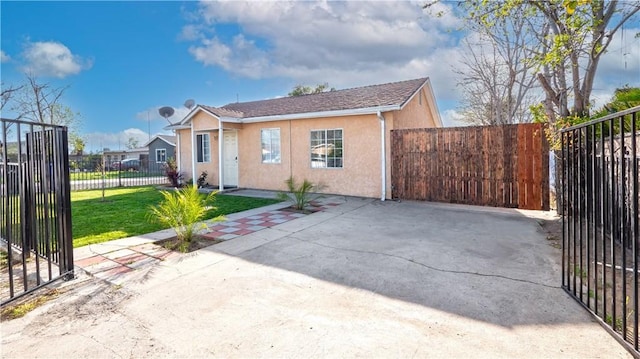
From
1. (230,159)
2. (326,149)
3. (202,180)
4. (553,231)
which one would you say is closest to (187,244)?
(553,231)

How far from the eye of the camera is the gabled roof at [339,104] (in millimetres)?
11195

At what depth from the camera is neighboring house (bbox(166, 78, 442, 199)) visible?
11242 millimetres

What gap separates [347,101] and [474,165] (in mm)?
5092

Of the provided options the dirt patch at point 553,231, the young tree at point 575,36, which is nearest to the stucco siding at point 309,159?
the young tree at point 575,36

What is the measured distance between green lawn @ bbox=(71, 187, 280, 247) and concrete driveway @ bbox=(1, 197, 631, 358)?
247 centimetres

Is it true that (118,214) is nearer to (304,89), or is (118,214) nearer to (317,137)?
(317,137)

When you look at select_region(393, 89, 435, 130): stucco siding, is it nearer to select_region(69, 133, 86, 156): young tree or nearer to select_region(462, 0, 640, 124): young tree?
select_region(462, 0, 640, 124): young tree

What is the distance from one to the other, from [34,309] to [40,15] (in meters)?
14.3

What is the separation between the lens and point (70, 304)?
3596 mm

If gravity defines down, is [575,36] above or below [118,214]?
above

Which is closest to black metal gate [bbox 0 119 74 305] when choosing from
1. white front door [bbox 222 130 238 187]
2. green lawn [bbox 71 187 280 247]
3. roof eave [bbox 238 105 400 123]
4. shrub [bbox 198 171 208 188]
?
green lawn [bbox 71 187 280 247]

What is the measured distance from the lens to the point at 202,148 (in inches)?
635

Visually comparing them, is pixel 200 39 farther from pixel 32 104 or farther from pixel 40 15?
pixel 32 104

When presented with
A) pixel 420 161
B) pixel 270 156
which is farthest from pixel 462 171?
pixel 270 156
